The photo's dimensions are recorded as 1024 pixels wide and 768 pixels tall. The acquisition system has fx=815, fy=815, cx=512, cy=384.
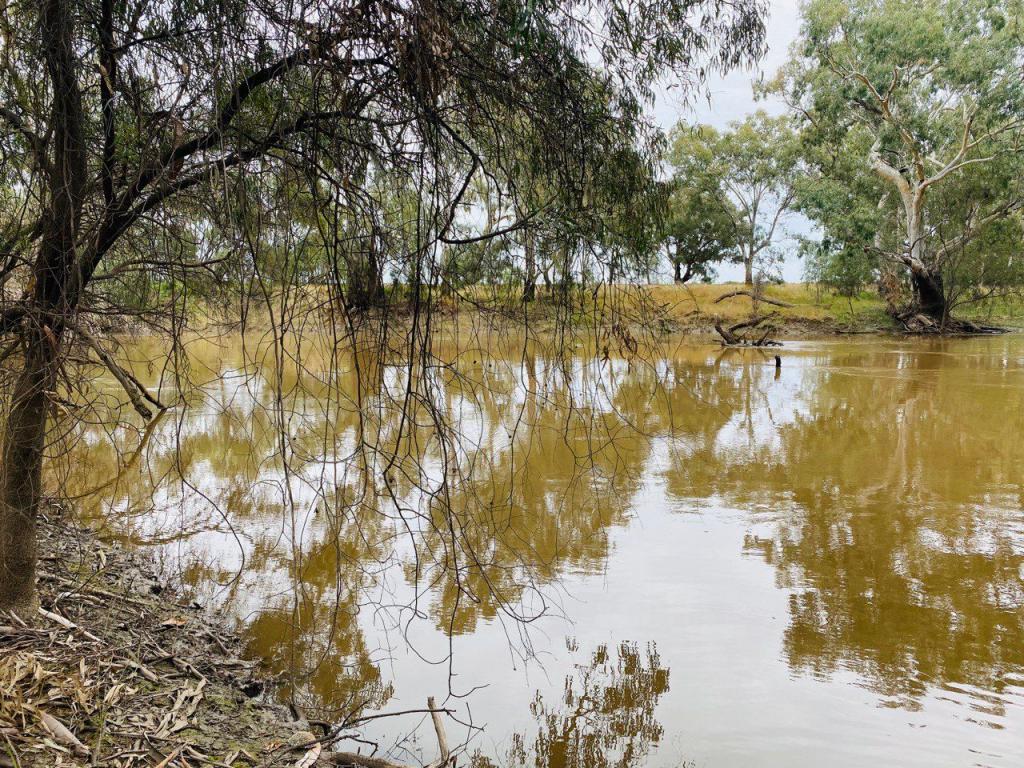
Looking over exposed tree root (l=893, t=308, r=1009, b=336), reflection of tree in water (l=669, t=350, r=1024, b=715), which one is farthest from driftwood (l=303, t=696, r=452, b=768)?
exposed tree root (l=893, t=308, r=1009, b=336)

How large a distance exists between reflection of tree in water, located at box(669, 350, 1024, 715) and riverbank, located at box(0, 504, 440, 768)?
87.7 inches

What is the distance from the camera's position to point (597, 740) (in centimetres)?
294

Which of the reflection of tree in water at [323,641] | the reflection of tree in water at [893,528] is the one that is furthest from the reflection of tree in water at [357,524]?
the reflection of tree in water at [893,528]

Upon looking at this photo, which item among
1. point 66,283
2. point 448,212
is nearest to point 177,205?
point 66,283

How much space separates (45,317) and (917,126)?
24.5 meters

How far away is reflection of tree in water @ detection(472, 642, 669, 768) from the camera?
2834 mm

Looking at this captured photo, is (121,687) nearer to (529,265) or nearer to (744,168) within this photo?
(529,265)

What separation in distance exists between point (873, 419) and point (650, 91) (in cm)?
801

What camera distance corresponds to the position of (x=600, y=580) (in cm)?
444

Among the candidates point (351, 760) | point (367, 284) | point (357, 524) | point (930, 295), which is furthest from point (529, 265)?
point (930, 295)

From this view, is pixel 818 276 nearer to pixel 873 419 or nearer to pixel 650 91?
pixel 873 419

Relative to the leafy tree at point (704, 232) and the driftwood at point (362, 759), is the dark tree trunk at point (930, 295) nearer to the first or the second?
the leafy tree at point (704, 232)

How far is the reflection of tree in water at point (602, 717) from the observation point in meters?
2.83

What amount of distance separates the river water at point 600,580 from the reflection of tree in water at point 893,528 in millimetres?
23
